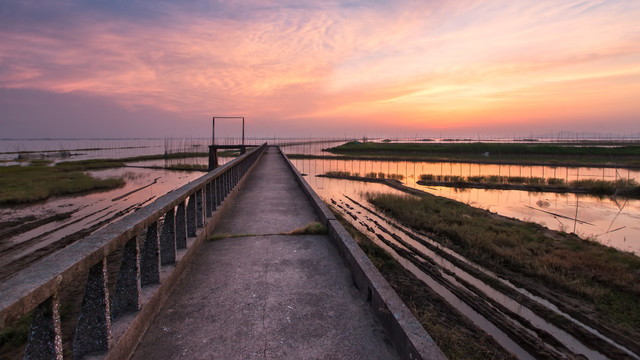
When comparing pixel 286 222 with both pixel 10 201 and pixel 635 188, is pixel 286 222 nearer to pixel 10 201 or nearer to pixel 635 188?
pixel 10 201

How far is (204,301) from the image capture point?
3.28 meters

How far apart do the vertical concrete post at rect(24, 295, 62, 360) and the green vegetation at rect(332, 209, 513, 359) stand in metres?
4.29

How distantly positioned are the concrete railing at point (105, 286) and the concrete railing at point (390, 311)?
2.16 metres

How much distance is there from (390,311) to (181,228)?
2.99 metres

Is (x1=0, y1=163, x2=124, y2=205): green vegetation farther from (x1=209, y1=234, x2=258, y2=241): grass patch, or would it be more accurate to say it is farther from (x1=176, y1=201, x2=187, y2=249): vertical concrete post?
(x1=176, y1=201, x2=187, y2=249): vertical concrete post

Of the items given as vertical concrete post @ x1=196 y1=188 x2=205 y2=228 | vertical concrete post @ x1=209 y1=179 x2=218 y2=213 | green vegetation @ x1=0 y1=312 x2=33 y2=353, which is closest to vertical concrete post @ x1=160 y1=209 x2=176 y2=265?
vertical concrete post @ x1=196 y1=188 x2=205 y2=228

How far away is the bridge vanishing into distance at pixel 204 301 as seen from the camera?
1.83 m

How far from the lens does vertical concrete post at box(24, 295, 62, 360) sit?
1644 mm

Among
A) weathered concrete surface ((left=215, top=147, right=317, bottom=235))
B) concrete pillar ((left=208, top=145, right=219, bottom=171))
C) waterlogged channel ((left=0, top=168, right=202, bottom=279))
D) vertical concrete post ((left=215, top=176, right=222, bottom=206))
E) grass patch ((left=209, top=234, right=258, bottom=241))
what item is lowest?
waterlogged channel ((left=0, top=168, right=202, bottom=279))

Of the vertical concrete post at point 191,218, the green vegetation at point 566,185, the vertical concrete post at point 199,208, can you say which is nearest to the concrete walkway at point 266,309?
the vertical concrete post at point 191,218

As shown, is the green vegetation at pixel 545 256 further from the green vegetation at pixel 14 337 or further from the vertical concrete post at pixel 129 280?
the green vegetation at pixel 14 337

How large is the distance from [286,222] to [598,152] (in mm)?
64071

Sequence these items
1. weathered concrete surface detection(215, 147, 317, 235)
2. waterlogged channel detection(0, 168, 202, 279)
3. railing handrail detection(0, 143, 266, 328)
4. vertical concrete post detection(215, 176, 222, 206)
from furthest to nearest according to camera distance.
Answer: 1. waterlogged channel detection(0, 168, 202, 279)
2. vertical concrete post detection(215, 176, 222, 206)
3. weathered concrete surface detection(215, 147, 317, 235)
4. railing handrail detection(0, 143, 266, 328)

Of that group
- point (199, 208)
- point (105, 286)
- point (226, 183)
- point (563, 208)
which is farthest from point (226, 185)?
point (563, 208)
